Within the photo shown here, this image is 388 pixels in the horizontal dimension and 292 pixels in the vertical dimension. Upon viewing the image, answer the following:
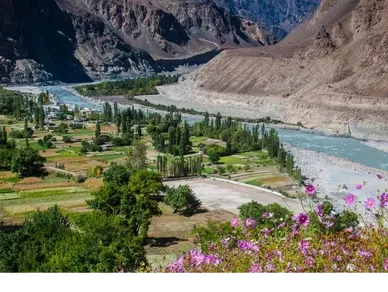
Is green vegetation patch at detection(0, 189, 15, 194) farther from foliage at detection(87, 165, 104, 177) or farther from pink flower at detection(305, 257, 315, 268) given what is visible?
pink flower at detection(305, 257, 315, 268)

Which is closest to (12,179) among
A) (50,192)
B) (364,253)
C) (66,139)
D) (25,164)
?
(25,164)

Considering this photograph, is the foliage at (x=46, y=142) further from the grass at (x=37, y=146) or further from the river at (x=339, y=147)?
the river at (x=339, y=147)

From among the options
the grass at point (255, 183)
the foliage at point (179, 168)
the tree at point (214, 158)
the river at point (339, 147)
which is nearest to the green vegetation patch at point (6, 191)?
the foliage at point (179, 168)

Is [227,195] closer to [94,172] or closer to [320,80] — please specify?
[94,172]

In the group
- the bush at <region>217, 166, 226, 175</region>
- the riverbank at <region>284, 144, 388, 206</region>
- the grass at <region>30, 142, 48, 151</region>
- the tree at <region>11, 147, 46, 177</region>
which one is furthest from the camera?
the grass at <region>30, 142, 48, 151</region>

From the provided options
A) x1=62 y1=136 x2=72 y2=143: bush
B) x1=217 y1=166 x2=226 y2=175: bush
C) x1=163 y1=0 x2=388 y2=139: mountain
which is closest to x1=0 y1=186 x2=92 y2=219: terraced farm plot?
x1=217 y1=166 x2=226 y2=175: bush
